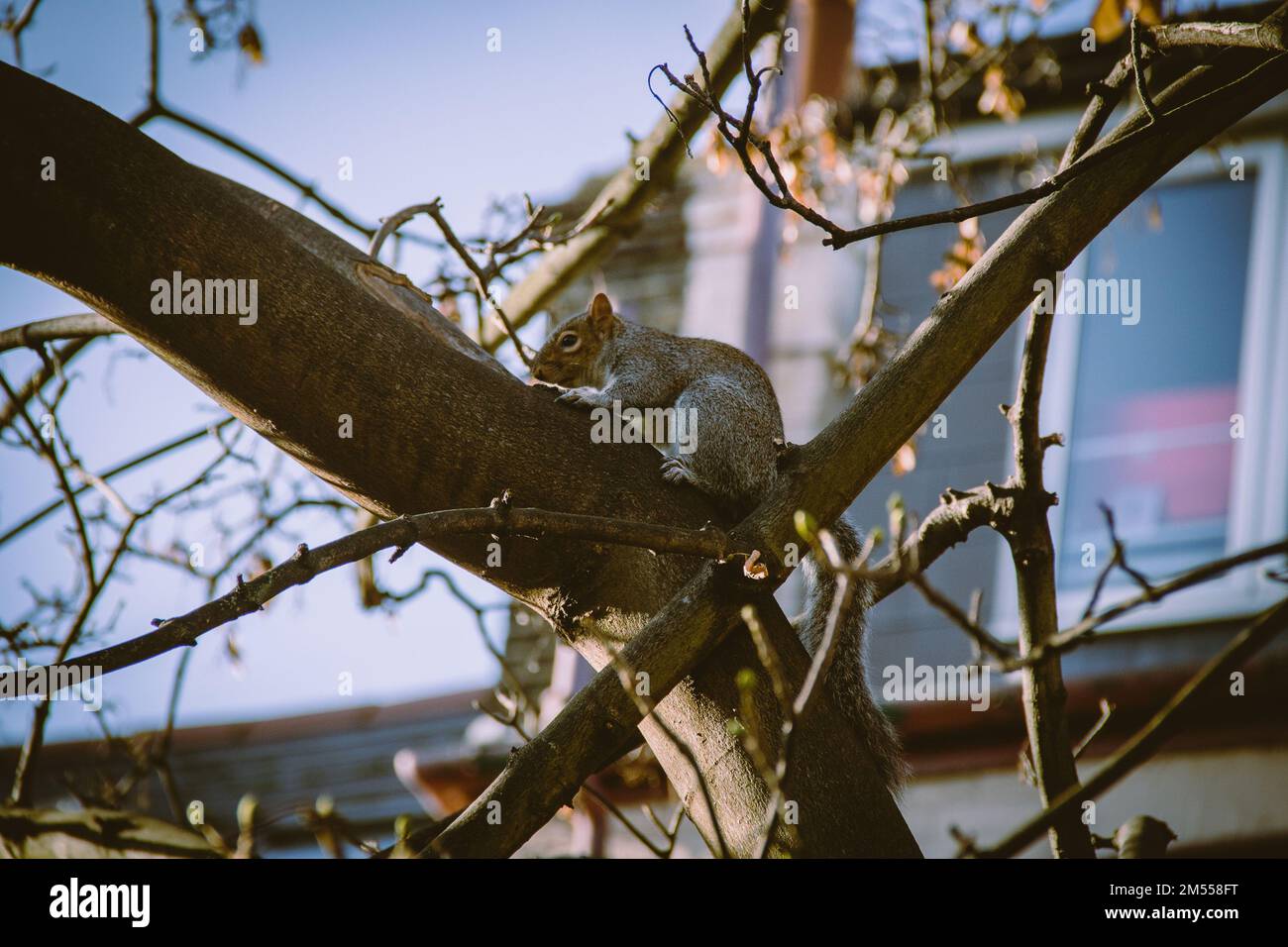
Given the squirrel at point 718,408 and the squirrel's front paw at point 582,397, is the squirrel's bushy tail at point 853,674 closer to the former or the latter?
the squirrel at point 718,408

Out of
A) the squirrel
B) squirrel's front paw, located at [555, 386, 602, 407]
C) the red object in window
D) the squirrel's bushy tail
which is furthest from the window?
the squirrel's bushy tail

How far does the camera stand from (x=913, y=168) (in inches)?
254

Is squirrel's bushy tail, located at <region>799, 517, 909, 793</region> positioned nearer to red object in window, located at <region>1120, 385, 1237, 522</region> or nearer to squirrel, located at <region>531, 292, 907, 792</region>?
squirrel, located at <region>531, 292, 907, 792</region>

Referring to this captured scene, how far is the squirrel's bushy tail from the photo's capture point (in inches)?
102

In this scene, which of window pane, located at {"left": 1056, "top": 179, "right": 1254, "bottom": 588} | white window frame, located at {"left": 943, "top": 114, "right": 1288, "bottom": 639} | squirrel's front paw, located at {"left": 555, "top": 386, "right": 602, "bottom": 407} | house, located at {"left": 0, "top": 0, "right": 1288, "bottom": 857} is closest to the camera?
squirrel's front paw, located at {"left": 555, "top": 386, "right": 602, "bottom": 407}

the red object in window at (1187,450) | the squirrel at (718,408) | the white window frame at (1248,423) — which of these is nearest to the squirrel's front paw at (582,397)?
the squirrel at (718,408)

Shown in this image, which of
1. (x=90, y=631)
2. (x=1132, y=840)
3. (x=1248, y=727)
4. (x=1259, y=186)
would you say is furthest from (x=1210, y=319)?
(x=90, y=631)

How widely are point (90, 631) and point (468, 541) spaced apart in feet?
6.60

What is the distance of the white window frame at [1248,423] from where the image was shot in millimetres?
5543
